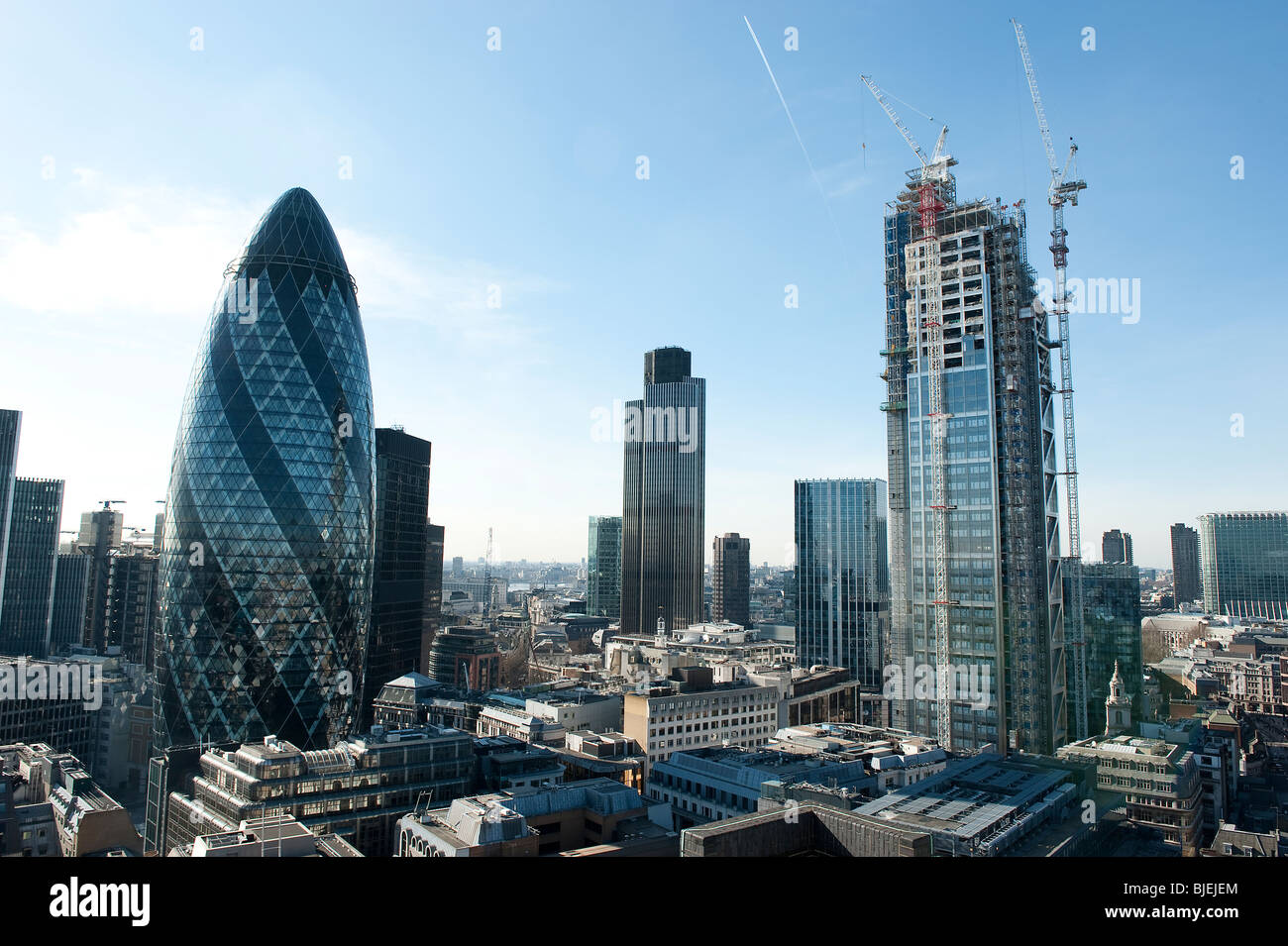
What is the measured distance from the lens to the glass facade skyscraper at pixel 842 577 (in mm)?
108750

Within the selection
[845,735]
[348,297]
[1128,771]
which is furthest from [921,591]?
[348,297]

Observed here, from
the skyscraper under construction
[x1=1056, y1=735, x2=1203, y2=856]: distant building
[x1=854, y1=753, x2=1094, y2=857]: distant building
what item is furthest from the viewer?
the skyscraper under construction

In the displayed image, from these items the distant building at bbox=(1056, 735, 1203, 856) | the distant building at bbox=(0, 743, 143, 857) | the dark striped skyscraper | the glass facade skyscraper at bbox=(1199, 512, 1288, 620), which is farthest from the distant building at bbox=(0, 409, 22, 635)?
the glass facade skyscraper at bbox=(1199, 512, 1288, 620)

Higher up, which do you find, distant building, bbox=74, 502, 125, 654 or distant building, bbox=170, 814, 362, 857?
distant building, bbox=74, 502, 125, 654

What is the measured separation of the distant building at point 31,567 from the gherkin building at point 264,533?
5245 centimetres

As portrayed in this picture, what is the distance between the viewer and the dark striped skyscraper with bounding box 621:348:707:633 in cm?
15400

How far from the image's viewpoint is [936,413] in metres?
61.1

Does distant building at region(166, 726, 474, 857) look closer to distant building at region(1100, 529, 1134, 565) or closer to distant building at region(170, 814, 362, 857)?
distant building at region(170, 814, 362, 857)

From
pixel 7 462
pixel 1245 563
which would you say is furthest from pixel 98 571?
pixel 1245 563

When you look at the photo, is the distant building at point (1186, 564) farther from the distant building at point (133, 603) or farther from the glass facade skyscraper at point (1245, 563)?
the distant building at point (133, 603)

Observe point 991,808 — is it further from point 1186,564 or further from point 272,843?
point 1186,564

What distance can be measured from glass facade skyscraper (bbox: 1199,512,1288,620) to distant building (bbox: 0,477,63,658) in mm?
179773

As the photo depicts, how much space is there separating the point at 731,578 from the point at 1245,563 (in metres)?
98.8

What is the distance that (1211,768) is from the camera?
176ft
